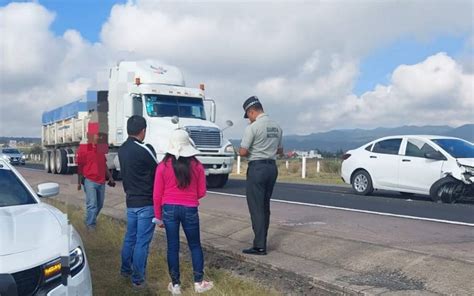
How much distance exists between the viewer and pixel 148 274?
7094mm

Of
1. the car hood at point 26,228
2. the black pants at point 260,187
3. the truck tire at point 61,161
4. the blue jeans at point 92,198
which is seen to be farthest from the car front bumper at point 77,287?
the truck tire at point 61,161

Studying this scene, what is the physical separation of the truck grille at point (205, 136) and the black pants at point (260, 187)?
10449 mm

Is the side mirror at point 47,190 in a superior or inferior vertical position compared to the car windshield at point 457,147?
inferior

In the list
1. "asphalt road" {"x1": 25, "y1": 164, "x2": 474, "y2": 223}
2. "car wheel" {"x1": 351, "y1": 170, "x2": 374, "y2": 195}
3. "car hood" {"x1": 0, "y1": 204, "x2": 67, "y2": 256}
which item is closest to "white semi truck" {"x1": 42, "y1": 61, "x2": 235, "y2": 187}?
"asphalt road" {"x1": 25, "y1": 164, "x2": 474, "y2": 223}

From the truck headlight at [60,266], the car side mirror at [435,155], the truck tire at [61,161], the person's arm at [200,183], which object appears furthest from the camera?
the truck tire at [61,161]

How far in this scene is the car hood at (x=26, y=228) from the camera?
421 cm

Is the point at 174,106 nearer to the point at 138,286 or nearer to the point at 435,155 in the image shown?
the point at 435,155

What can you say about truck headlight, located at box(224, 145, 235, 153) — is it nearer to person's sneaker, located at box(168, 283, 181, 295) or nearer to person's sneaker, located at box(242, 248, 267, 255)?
person's sneaker, located at box(242, 248, 267, 255)

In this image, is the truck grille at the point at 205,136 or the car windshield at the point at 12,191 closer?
the car windshield at the point at 12,191

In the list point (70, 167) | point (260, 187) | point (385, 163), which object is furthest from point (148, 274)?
point (70, 167)

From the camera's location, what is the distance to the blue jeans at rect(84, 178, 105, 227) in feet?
31.3

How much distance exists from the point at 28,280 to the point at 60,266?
12.6 inches

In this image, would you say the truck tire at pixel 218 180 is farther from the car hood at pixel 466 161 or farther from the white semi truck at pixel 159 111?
the car hood at pixel 466 161

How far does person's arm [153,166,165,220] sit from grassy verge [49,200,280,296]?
3.18 ft
